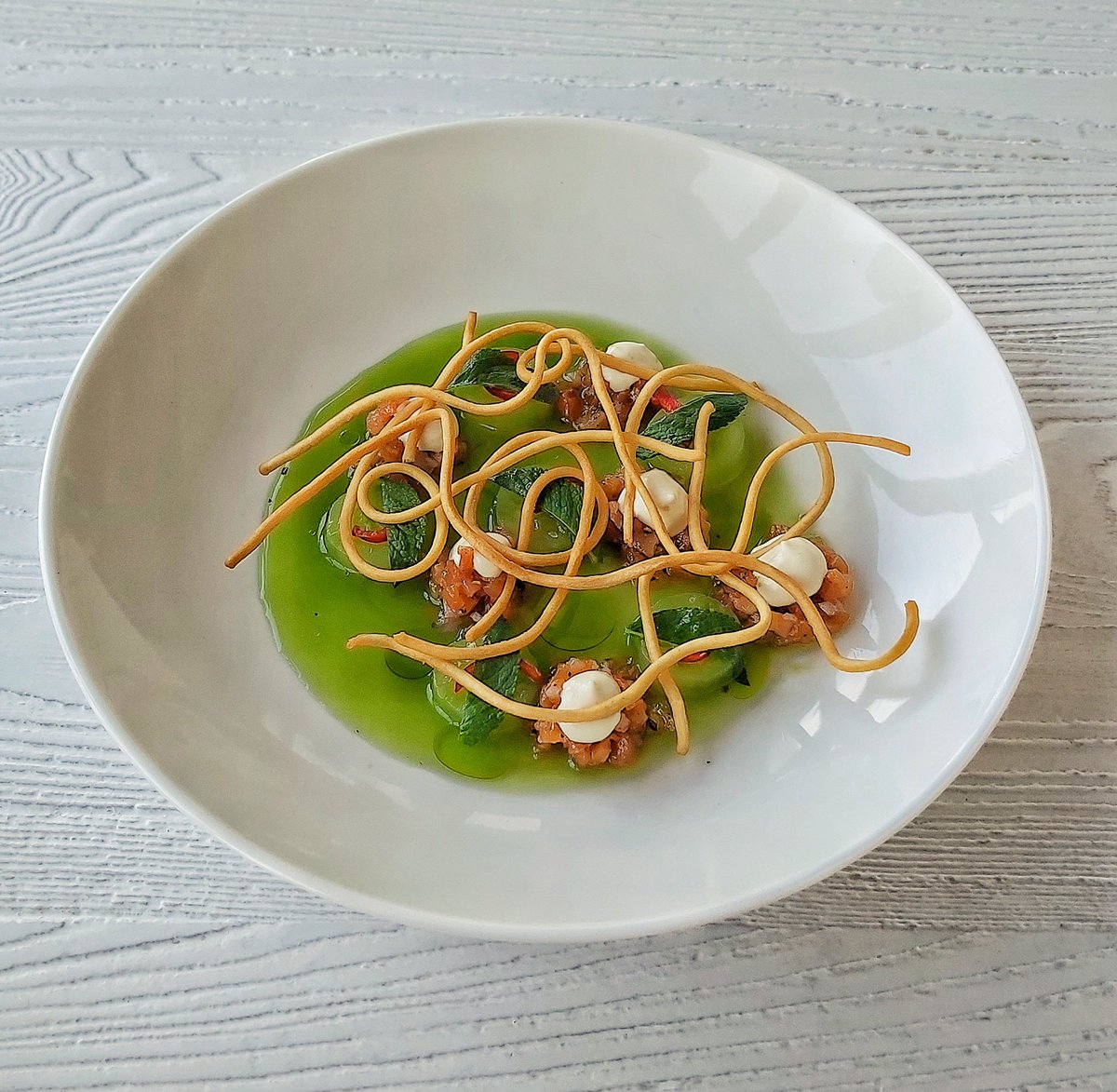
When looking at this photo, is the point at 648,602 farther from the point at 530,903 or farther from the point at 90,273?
the point at 90,273

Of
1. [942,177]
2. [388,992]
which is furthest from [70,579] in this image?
[942,177]

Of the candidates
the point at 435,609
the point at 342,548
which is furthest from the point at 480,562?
the point at 342,548

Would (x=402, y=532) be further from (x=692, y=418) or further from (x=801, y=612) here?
(x=801, y=612)

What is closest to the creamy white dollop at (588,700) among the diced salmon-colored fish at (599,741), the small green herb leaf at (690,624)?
the diced salmon-colored fish at (599,741)

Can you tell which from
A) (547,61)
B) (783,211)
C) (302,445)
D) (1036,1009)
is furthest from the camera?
(547,61)

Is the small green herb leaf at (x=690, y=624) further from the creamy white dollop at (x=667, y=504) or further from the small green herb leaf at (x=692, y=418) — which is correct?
the small green herb leaf at (x=692, y=418)

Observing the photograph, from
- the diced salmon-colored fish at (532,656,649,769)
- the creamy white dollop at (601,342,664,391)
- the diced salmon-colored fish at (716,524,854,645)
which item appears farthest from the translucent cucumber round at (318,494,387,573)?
the diced salmon-colored fish at (716,524,854,645)

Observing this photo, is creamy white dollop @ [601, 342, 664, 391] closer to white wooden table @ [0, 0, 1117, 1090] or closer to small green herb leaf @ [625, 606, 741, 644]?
small green herb leaf @ [625, 606, 741, 644]
